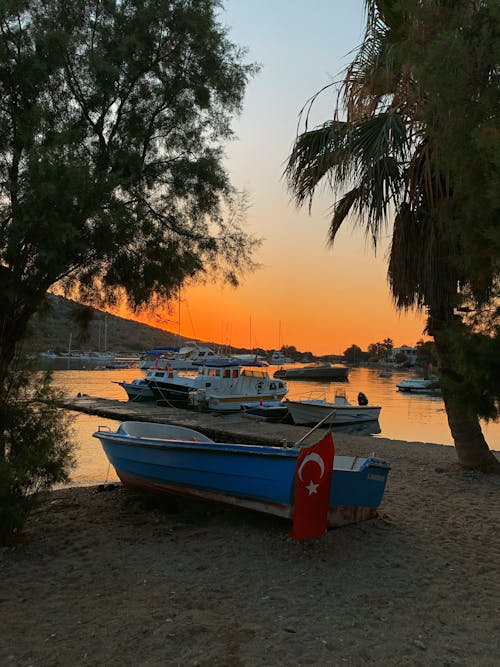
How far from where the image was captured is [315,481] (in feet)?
21.7

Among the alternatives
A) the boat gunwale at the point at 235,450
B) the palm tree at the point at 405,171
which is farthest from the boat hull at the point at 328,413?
the boat gunwale at the point at 235,450

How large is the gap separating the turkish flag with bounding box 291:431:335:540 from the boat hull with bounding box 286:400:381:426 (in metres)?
17.4

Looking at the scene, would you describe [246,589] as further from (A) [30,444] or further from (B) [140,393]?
(B) [140,393]

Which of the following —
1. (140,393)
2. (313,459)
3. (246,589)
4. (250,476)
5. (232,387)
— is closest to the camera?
(246,589)

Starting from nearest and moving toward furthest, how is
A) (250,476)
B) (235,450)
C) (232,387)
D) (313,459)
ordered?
(313,459)
(250,476)
(235,450)
(232,387)

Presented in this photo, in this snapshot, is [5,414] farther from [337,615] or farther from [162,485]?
[337,615]

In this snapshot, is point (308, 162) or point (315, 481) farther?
point (308, 162)

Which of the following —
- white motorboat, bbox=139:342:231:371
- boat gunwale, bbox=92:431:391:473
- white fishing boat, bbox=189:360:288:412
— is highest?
white motorboat, bbox=139:342:231:371

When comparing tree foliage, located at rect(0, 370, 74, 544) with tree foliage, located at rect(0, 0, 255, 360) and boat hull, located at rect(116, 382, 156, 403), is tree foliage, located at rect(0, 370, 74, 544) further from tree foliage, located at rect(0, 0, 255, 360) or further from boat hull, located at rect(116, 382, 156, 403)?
boat hull, located at rect(116, 382, 156, 403)

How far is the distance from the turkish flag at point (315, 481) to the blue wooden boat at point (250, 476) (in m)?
0.12

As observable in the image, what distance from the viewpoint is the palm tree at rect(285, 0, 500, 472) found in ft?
19.5

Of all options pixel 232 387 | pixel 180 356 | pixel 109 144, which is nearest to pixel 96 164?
pixel 109 144

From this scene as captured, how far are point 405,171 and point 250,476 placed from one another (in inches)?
227

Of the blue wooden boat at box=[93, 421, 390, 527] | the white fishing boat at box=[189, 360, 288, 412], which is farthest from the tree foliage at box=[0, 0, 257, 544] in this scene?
the white fishing boat at box=[189, 360, 288, 412]
